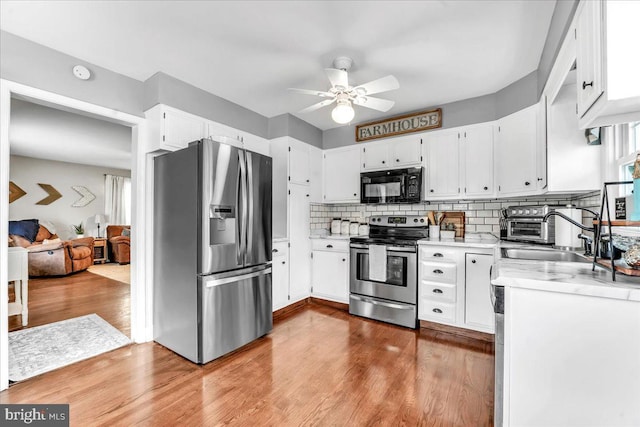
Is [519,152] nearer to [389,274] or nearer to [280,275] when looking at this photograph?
[389,274]

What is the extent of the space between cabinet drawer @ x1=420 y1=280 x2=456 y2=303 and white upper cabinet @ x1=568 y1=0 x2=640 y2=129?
196 centimetres

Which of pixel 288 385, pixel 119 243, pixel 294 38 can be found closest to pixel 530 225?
pixel 288 385

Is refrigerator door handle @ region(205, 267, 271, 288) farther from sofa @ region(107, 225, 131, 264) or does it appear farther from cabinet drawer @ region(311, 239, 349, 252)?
sofa @ region(107, 225, 131, 264)

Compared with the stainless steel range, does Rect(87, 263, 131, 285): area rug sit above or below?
below

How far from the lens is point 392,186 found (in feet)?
11.5

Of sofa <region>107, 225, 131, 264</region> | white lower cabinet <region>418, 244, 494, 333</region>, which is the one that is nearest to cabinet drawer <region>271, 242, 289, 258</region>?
white lower cabinet <region>418, 244, 494, 333</region>

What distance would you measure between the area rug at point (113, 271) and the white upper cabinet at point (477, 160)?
5578 mm

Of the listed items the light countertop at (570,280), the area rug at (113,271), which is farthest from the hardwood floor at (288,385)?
the area rug at (113,271)

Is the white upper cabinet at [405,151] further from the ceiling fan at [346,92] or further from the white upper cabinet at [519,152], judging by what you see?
the ceiling fan at [346,92]

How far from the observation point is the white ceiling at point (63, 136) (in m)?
3.70

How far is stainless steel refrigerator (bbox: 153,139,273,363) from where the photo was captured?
2.25 m

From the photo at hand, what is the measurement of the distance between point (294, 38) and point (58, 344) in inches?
131

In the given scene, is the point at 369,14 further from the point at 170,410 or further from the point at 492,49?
the point at 170,410

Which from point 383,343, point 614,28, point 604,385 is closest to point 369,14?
point 614,28
